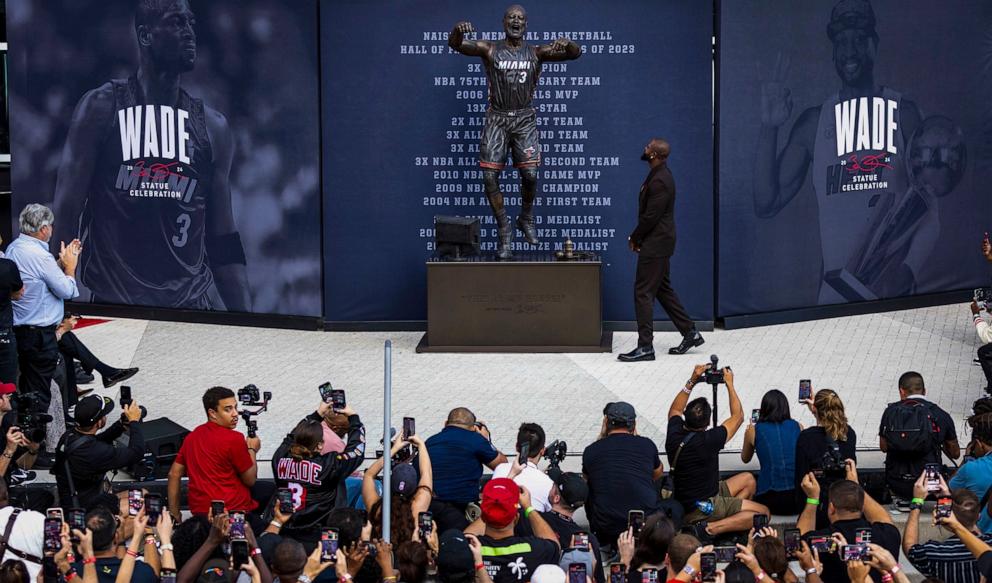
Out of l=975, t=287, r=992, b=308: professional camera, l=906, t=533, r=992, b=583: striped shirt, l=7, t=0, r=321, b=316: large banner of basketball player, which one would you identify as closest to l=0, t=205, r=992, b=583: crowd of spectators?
l=906, t=533, r=992, b=583: striped shirt

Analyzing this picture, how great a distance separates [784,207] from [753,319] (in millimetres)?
1225

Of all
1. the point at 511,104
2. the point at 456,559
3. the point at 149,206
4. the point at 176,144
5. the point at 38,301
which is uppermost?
the point at 511,104

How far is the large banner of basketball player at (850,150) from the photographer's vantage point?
645 inches

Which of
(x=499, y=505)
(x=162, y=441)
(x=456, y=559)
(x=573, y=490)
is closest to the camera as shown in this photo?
(x=456, y=559)

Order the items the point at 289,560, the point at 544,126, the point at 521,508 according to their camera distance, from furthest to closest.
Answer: the point at 544,126
the point at 521,508
the point at 289,560

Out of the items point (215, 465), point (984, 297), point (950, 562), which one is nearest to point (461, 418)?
point (215, 465)

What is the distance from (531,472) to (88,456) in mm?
2635

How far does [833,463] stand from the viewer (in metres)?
9.09

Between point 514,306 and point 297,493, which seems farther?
point 514,306

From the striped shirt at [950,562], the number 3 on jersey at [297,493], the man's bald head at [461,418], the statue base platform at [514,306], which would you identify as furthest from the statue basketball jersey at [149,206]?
the striped shirt at [950,562]

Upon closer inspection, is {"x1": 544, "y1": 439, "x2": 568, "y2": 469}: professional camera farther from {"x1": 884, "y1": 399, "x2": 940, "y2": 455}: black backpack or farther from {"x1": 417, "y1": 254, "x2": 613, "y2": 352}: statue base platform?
{"x1": 417, "y1": 254, "x2": 613, "y2": 352}: statue base platform

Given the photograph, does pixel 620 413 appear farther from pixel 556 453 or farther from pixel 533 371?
pixel 533 371

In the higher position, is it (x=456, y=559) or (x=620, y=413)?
(x=620, y=413)

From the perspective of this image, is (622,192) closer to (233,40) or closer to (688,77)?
(688,77)
